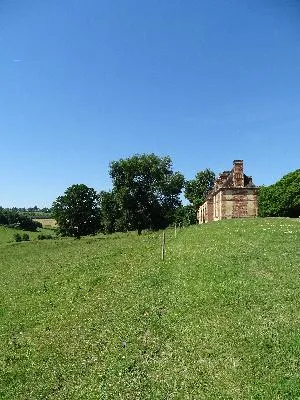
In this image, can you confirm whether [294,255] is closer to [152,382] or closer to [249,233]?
[249,233]

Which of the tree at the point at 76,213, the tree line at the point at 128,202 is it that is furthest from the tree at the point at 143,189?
the tree at the point at 76,213

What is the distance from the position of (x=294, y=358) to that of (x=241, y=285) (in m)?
7.58

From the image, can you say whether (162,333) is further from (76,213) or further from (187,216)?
(187,216)

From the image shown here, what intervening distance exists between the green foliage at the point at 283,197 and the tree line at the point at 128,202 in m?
29.9

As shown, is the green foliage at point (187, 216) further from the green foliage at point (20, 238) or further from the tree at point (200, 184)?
the green foliage at point (20, 238)

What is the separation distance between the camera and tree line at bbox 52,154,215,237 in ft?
330

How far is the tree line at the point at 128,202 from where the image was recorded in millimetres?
100438

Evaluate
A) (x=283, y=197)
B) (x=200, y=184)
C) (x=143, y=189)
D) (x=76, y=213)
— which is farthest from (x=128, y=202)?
(x=200, y=184)

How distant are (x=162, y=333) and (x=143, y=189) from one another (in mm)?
86794

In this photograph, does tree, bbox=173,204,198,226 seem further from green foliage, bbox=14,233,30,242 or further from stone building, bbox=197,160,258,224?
stone building, bbox=197,160,258,224

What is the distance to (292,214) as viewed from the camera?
73.2 meters

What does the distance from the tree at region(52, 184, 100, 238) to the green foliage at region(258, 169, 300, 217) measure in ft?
199

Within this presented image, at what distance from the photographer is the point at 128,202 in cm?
9919

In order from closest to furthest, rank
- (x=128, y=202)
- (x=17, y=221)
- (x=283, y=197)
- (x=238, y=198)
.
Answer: (x=283, y=197) → (x=238, y=198) → (x=128, y=202) → (x=17, y=221)
